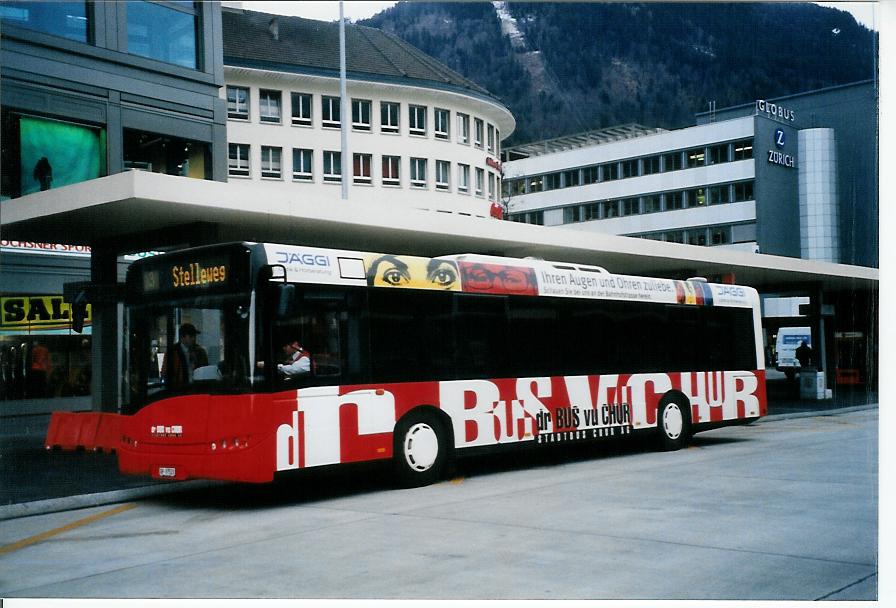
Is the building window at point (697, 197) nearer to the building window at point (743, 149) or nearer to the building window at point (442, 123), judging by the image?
the building window at point (743, 149)

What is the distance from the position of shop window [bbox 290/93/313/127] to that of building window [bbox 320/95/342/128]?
2.07 ft

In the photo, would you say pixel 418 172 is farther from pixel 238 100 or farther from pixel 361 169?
pixel 238 100

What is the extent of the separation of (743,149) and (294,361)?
52.1 m

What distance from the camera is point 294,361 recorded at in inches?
420

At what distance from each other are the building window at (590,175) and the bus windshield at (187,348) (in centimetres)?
6093

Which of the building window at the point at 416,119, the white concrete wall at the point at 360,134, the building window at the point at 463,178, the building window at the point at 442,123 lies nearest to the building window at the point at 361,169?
the white concrete wall at the point at 360,134

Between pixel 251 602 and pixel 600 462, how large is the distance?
29.2ft

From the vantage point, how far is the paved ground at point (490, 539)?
6.79 meters

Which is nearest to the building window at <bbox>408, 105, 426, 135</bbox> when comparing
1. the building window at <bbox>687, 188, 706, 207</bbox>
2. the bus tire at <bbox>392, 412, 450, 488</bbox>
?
the building window at <bbox>687, 188, 706, 207</bbox>

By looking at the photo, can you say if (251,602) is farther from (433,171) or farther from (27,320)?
(433,171)

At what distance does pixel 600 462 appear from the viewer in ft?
48.2

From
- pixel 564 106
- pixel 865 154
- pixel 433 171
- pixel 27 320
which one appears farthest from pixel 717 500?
pixel 433 171

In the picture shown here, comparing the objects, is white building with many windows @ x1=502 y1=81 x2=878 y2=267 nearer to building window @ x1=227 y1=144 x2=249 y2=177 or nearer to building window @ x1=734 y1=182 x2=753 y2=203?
building window @ x1=734 y1=182 x2=753 y2=203

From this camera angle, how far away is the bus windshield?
10.3 m
